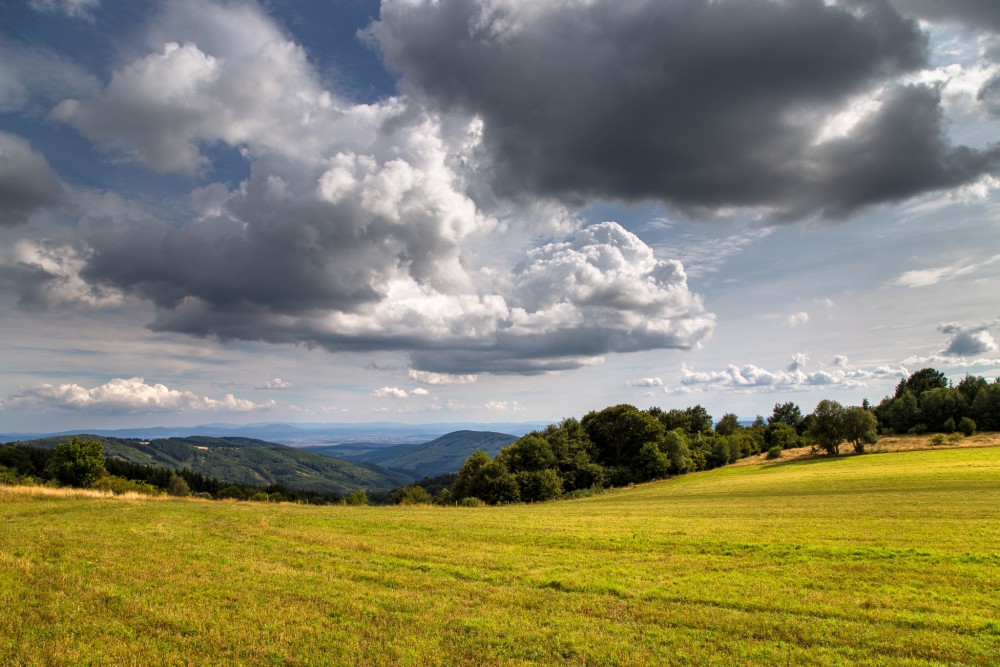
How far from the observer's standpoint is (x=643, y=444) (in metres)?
105

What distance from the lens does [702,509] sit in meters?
37.4

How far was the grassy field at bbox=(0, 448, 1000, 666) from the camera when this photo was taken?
11070 millimetres

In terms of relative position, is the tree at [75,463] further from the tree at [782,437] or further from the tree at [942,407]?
the tree at [942,407]

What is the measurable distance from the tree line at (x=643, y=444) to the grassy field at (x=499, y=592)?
59.4 meters

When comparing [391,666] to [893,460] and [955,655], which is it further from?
[893,460]

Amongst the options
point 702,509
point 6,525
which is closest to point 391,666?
point 6,525

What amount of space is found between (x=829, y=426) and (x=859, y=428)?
15.9 ft

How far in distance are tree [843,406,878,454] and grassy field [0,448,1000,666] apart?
241ft

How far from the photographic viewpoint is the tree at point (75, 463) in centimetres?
7550

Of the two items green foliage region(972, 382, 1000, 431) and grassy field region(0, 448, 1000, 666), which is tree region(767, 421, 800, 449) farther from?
grassy field region(0, 448, 1000, 666)

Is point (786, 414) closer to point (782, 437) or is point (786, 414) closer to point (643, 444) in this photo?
point (782, 437)

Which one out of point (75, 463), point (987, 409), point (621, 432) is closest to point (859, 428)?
point (987, 409)

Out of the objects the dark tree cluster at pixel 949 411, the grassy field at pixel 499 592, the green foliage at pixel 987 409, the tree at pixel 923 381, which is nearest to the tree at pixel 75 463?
the grassy field at pixel 499 592

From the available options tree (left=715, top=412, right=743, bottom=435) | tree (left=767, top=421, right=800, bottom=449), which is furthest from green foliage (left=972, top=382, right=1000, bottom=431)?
tree (left=715, top=412, right=743, bottom=435)
